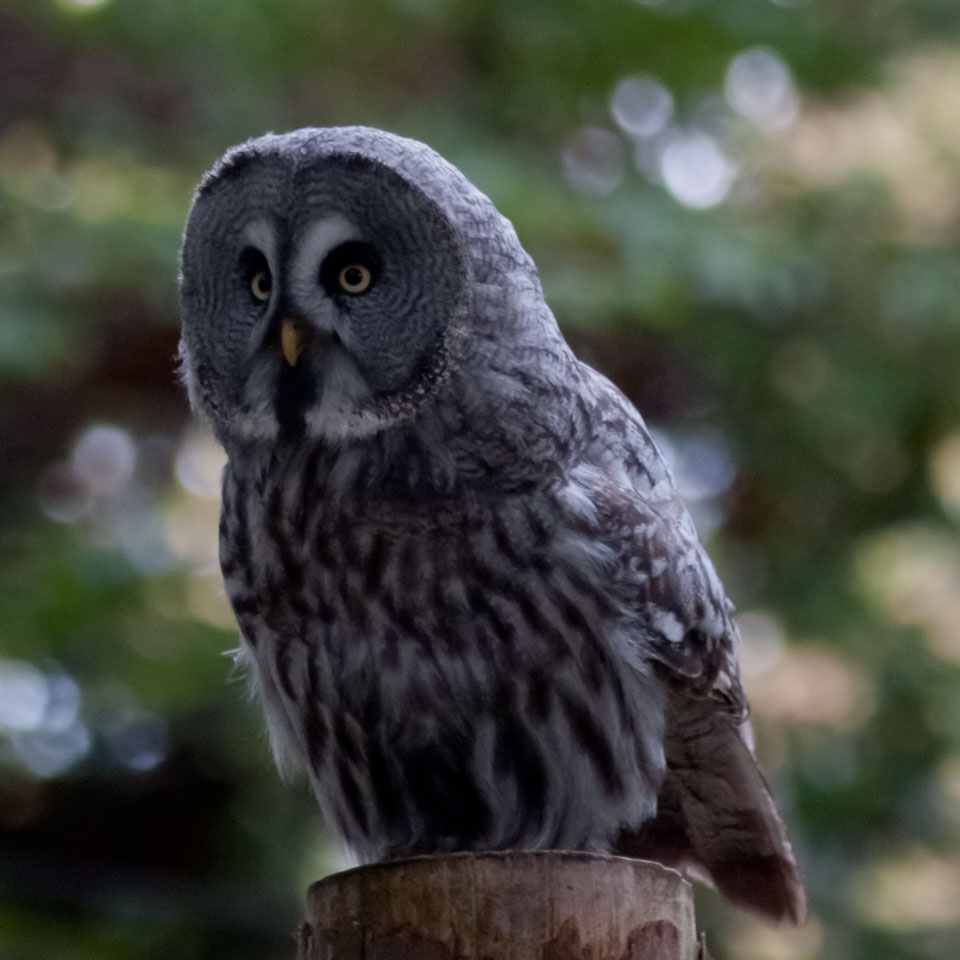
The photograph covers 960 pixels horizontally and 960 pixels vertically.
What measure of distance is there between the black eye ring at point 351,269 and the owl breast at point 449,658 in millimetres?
322

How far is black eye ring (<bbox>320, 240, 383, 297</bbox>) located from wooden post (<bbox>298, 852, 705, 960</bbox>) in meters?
1.05

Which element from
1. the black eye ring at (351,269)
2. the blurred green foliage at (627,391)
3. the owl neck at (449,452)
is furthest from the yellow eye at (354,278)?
the blurred green foliage at (627,391)

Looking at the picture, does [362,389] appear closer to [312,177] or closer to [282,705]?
[312,177]

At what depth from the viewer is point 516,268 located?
2.72 metres

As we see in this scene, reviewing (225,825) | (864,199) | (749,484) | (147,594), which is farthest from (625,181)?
(225,825)

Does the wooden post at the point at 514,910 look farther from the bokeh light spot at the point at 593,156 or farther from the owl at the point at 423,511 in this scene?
the bokeh light spot at the point at 593,156

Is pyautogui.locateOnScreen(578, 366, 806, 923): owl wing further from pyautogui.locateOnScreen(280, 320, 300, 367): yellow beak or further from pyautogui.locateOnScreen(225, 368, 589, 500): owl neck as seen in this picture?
pyautogui.locateOnScreen(280, 320, 300, 367): yellow beak

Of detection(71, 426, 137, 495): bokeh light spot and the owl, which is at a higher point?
detection(71, 426, 137, 495): bokeh light spot

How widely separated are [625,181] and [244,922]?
127 inches

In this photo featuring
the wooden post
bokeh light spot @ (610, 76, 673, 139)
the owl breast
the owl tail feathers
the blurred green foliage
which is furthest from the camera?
bokeh light spot @ (610, 76, 673, 139)

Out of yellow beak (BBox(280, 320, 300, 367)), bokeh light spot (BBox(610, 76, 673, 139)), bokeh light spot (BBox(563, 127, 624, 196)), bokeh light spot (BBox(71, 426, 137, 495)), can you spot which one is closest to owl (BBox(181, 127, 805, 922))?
yellow beak (BBox(280, 320, 300, 367))

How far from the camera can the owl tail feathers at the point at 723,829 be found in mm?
3027

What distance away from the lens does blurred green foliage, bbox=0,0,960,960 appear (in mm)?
5195

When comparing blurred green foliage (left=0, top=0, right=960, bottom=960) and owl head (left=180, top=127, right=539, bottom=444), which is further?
blurred green foliage (left=0, top=0, right=960, bottom=960)
